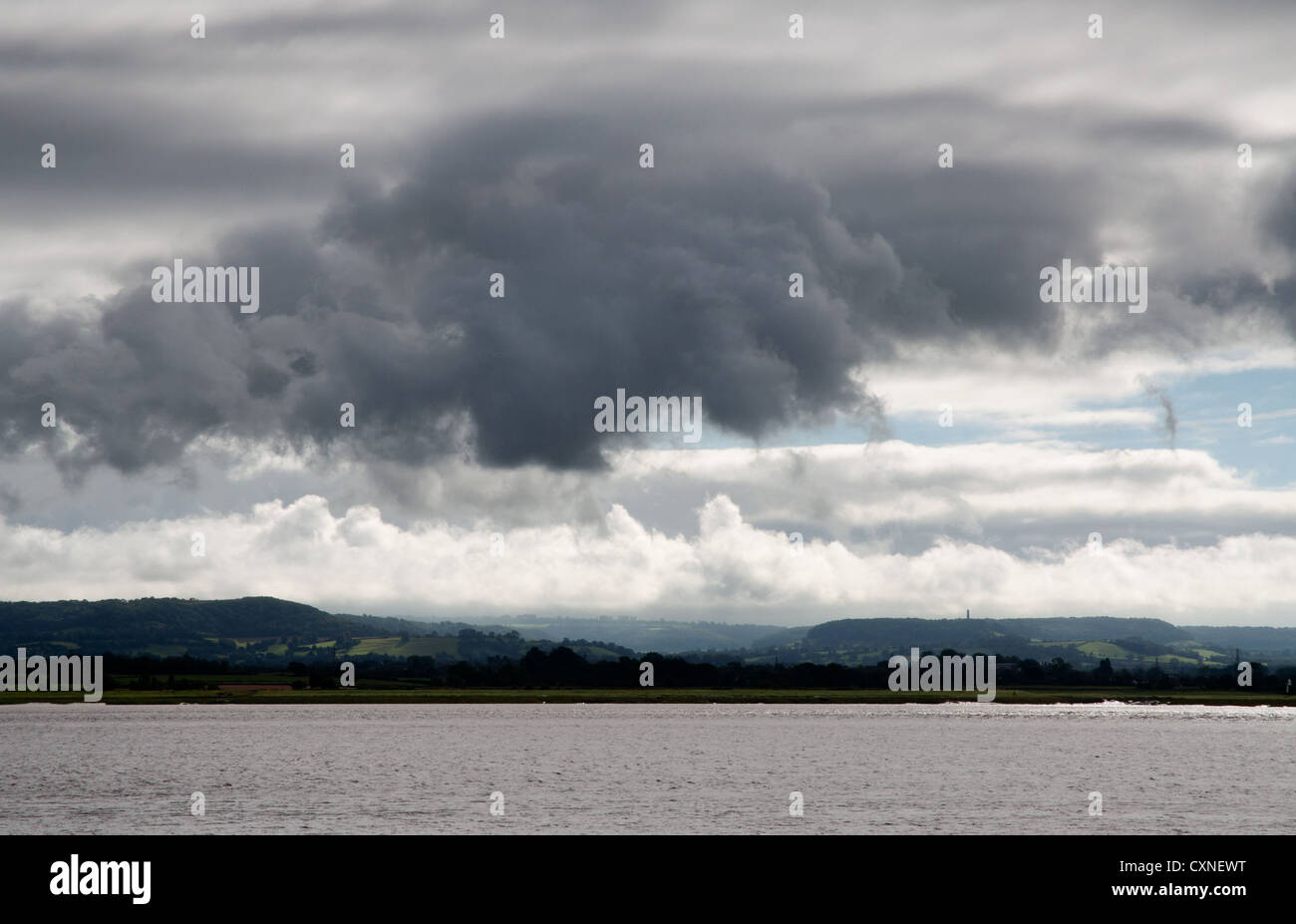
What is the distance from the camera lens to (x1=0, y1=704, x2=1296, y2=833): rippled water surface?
88.2 m

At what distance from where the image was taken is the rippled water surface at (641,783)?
88188 mm

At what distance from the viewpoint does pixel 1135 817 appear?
92562 mm

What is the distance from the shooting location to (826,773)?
126000mm

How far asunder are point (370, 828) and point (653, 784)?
35.5 metres

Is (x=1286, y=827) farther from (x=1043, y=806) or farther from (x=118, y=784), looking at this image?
(x=118, y=784)

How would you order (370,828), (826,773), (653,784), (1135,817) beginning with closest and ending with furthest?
(370,828) < (1135,817) < (653,784) < (826,773)

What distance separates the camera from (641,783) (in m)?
114

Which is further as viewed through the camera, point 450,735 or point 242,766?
point 450,735
